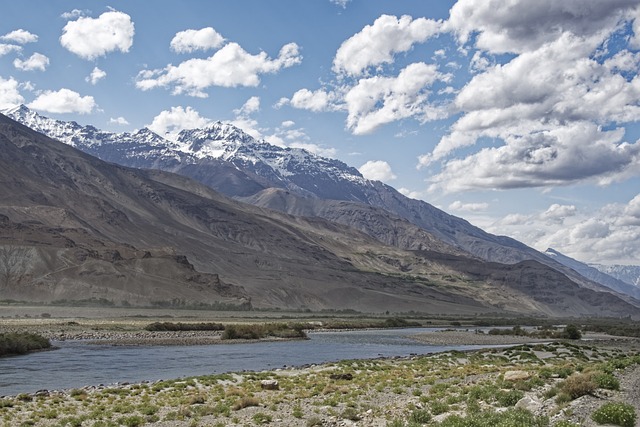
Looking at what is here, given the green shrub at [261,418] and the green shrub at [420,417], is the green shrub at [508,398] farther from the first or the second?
the green shrub at [261,418]

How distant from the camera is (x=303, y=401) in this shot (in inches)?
1082

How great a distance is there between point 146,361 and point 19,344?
14956 mm

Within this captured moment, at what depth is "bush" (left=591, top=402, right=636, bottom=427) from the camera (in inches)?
638

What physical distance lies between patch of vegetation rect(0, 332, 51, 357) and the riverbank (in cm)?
2858

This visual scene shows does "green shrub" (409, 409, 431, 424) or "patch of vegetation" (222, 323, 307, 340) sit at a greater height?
"green shrub" (409, 409, 431, 424)

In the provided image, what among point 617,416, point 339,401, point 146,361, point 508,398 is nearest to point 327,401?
point 339,401

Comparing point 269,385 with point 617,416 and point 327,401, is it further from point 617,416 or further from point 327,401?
point 617,416

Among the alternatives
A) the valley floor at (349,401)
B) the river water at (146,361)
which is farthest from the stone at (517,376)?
the river water at (146,361)

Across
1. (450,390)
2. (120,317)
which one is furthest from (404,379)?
(120,317)

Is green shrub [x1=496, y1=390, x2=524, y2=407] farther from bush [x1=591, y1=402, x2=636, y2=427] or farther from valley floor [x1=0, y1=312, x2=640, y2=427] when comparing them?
bush [x1=591, y1=402, x2=636, y2=427]

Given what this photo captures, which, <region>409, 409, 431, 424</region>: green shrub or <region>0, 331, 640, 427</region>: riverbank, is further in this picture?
<region>0, 331, 640, 427</region>: riverbank

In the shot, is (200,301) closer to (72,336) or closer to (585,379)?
(72,336)

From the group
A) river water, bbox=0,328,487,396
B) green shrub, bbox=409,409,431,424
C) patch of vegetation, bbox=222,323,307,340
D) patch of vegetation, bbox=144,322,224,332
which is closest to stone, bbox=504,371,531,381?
green shrub, bbox=409,409,431,424

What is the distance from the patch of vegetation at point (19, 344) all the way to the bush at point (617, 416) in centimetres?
5548
